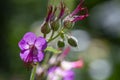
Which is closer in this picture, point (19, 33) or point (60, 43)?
point (60, 43)

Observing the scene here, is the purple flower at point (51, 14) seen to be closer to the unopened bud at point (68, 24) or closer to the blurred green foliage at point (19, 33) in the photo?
the unopened bud at point (68, 24)

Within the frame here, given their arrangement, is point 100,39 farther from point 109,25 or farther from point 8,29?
point 8,29

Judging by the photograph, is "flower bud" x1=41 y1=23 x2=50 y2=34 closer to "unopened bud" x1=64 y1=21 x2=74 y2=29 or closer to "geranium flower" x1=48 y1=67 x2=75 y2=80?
"unopened bud" x1=64 y1=21 x2=74 y2=29

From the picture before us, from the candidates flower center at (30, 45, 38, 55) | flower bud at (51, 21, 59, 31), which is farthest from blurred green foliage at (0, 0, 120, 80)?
flower bud at (51, 21, 59, 31)

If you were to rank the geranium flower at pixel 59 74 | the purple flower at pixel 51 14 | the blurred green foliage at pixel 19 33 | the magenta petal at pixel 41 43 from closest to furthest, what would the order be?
the magenta petal at pixel 41 43
the purple flower at pixel 51 14
the geranium flower at pixel 59 74
the blurred green foliage at pixel 19 33

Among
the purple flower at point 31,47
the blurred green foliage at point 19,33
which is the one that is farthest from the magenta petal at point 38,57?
the blurred green foliage at point 19,33

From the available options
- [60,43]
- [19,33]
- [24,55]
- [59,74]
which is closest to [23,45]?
[24,55]

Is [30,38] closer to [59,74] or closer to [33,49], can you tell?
[33,49]
